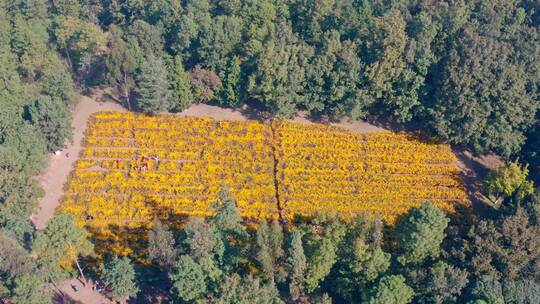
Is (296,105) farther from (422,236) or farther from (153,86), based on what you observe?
(422,236)

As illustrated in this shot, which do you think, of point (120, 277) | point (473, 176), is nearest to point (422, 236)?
point (473, 176)

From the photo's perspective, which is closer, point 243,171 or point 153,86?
point 243,171

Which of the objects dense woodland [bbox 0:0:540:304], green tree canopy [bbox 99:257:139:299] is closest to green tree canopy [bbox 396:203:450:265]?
dense woodland [bbox 0:0:540:304]

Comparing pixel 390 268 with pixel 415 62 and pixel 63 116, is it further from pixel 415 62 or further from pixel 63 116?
pixel 63 116

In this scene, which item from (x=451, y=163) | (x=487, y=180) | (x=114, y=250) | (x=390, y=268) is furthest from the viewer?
(x=451, y=163)

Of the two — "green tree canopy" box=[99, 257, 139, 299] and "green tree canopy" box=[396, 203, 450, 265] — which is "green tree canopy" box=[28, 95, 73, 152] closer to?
"green tree canopy" box=[99, 257, 139, 299]

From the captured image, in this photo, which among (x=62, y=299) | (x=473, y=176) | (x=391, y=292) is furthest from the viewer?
(x=473, y=176)

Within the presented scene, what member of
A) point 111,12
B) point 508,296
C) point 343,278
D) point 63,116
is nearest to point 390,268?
point 343,278
